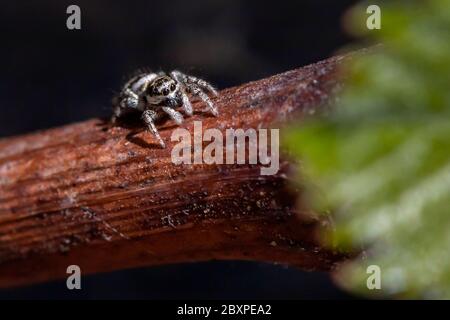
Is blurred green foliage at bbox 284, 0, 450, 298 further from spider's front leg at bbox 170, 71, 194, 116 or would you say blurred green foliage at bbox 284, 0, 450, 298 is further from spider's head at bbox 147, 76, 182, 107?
spider's head at bbox 147, 76, 182, 107

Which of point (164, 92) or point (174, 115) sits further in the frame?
point (164, 92)

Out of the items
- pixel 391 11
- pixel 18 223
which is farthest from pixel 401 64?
pixel 18 223

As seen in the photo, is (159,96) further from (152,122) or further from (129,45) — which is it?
(129,45)

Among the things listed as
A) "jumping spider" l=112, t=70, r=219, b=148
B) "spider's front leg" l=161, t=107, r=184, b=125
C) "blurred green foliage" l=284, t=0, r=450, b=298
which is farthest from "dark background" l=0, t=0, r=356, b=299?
"blurred green foliage" l=284, t=0, r=450, b=298

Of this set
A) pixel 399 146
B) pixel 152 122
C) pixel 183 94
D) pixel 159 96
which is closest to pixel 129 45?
pixel 159 96

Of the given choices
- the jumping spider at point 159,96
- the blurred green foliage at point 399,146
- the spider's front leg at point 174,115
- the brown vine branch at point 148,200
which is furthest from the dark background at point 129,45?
the blurred green foliage at point 399,146

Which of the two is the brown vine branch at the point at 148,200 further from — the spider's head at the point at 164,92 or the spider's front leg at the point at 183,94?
the spider's head at the point at 164,92

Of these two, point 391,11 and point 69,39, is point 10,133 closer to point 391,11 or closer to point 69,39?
point 69,39
